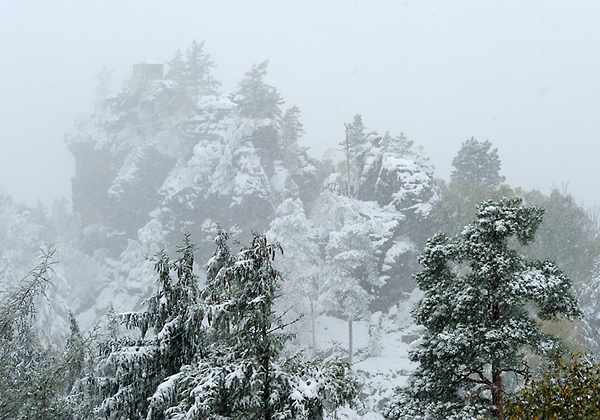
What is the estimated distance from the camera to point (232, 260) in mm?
8375

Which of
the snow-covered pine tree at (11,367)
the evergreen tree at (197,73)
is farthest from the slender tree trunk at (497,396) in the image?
the evergreen tree at (197,73)

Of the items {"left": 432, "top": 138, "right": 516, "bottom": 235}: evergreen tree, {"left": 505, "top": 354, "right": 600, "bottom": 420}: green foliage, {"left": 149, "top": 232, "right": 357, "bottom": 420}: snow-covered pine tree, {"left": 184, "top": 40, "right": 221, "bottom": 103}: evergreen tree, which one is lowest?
{"left": 505, "top": 354, "right": 600, "bottom": 420}: green foliage

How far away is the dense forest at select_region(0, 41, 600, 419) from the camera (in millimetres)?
7137

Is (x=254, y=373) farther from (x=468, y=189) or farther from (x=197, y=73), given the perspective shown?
(x=197, y=73)

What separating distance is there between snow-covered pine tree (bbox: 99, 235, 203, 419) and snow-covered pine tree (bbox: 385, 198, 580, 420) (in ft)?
18.7

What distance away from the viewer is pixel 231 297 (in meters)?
7.35

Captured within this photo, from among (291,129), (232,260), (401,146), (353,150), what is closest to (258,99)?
(291,129)

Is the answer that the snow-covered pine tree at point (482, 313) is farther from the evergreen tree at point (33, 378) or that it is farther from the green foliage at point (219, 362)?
the evergreen tree at point (33, 378)

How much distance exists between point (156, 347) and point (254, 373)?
109 inches

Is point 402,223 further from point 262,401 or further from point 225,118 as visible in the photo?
point 262,401

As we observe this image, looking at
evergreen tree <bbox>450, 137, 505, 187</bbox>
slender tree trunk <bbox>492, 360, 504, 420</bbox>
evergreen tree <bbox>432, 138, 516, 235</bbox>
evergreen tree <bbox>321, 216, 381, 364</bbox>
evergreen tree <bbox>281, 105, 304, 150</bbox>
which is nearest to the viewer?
slender tree trunk <bbox>492, 360, 504, 420</bbox>

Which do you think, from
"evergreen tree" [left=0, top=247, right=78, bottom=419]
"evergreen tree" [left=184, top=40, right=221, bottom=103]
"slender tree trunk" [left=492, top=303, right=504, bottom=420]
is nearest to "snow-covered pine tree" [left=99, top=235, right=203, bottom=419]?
"evergreen tree" [left=0, top=247, right=78, bottom=419]

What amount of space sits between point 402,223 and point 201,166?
2679 centimetres

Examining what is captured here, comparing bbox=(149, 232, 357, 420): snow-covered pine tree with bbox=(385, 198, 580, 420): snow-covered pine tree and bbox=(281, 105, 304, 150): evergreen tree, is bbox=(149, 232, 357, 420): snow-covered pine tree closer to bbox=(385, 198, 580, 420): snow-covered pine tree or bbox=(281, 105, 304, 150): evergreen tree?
bbox=(385, 198, 580, 420): snow-covered pine tree
